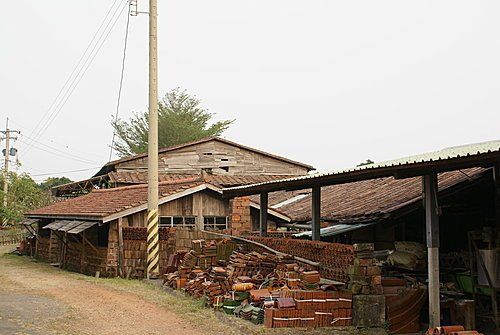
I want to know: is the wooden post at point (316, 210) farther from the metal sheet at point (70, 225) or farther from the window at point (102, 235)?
the metal sheet at point (70, 225)

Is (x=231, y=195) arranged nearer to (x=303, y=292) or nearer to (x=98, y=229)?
(x=98, y=229)

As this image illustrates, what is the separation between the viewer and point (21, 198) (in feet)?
156

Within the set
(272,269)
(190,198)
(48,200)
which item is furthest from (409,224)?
(48,200)

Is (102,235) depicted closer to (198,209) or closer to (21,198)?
(198,209)

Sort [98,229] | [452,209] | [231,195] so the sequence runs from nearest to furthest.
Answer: [452,209], [231,195], [98,229]

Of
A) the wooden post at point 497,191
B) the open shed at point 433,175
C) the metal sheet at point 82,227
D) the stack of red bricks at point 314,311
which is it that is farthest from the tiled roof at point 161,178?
the stack of red bricks at point 314,311

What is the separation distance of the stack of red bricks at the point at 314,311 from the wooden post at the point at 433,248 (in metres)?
1.45

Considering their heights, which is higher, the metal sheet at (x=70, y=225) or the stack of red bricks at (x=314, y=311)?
the metal sheet at (x=70, y=225)

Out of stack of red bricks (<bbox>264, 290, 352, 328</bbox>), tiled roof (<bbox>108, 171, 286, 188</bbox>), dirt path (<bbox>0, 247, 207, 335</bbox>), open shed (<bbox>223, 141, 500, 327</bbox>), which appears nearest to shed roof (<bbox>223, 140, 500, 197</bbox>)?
open shed (<bbox>223, 141, 500, 327</bbox>)

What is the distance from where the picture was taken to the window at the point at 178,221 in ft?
67.4

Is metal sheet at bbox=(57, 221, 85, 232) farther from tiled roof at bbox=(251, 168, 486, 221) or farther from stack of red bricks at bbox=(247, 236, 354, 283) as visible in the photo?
stack of red bricks at bbox=(247, 236, 354, 283)

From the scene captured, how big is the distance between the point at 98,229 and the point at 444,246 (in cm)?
1286

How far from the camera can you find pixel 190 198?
20875 mm

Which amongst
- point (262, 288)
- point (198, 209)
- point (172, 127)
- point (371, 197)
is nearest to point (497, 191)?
point (371, 197)
